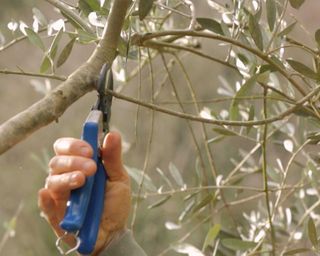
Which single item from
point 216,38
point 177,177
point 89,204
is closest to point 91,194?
point 89,204

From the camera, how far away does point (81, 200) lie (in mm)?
734

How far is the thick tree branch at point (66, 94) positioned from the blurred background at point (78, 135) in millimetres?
2584

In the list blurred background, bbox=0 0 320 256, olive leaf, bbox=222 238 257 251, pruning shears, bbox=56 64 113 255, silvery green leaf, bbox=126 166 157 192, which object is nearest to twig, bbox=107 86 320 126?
pruning shears, bbox=56 64 113 255

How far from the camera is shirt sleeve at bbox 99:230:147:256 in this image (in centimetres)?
91

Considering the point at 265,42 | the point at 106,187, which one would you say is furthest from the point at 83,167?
the point at 265,42

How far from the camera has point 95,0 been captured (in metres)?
0.93

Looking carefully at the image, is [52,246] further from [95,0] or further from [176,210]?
[95,0]

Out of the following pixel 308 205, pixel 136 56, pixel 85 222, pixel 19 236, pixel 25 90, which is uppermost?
pixel 136 56

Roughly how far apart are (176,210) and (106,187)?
2.79 metres

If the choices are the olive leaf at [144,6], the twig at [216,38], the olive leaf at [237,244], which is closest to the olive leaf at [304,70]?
the twig at [216,38]

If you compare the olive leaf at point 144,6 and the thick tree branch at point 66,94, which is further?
the olive leaf at point 144,6

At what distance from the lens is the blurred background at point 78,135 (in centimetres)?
363

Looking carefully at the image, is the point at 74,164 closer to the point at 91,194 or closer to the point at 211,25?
the point at 91,194

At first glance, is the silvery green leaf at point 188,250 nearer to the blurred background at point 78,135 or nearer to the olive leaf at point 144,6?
the olive leaf at point 144,6
